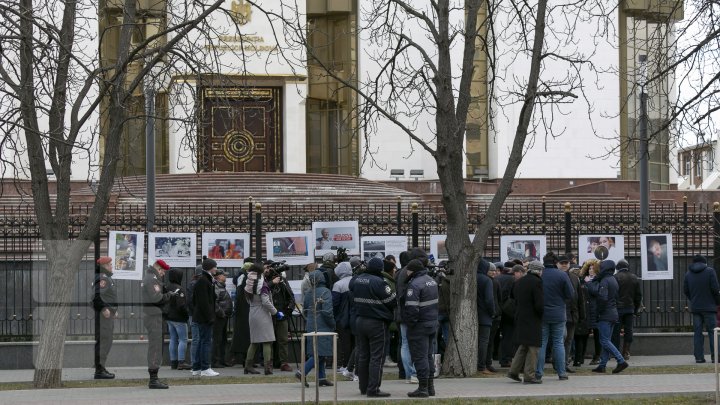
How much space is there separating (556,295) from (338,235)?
5.42 meters

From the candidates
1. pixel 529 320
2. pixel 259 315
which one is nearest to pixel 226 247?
pixel 259 315

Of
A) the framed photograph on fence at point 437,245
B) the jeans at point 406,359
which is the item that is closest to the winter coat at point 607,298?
the framed photograph on fence at point 437,245

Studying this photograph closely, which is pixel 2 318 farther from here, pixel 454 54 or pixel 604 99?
pixel 604 99

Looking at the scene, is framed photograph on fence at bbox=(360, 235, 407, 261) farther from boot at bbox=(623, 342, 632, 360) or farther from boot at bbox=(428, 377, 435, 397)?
boot at bbox=(428, 377, 435, 397)

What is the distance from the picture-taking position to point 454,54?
4584cm

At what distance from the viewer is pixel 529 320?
56.1 ft

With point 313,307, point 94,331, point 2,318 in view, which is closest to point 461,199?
point 313,307

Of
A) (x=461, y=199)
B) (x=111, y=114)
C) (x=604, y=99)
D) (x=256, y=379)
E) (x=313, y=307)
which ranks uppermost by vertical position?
(x=604, y=99)

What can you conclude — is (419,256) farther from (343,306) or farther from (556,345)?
(556,345)

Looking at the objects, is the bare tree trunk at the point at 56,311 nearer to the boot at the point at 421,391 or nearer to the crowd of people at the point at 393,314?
the crowd of people at the point at 393,314

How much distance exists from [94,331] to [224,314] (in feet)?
7.37

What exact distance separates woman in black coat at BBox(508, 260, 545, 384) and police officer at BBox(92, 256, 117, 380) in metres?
6.15

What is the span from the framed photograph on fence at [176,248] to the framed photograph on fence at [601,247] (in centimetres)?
→ 681

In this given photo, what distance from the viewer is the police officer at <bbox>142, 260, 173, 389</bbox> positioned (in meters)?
16.8
